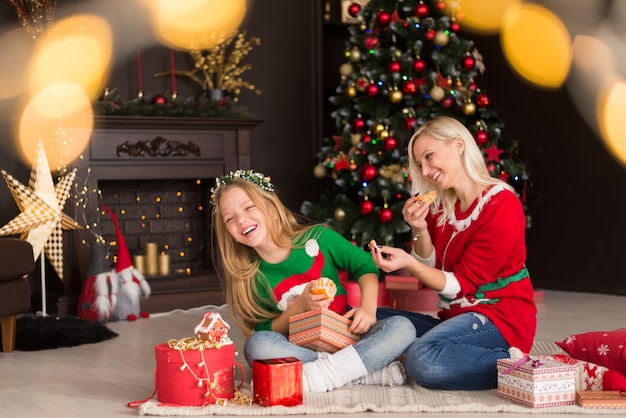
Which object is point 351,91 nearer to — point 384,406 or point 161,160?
point 161,160

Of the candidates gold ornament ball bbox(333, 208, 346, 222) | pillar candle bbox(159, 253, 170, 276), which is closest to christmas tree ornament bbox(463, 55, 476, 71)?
gold ornament ball bbox(333, 208, 346, 222)

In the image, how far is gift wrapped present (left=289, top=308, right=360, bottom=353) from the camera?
276cm

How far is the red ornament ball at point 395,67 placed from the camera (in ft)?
17.0

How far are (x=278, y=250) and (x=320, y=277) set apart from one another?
6.9 inches

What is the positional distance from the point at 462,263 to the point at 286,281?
0.59 m

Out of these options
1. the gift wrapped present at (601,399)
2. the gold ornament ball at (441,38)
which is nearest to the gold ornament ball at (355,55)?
the gold ornament ball at (441,38)

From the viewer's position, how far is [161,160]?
5137 mm

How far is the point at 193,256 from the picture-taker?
557 centimetres

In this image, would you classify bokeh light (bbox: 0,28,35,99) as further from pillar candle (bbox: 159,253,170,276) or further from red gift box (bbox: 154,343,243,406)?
red gift box (bbox: 154,343,243,406)

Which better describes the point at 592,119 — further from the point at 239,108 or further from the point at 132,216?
the point at 132,216

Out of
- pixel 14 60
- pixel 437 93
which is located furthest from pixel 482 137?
pixel 14 60

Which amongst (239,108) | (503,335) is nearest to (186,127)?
(239,108)

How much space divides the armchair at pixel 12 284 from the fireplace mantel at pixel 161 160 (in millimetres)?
974

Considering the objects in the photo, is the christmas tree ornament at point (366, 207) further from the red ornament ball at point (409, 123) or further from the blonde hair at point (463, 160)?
the blonde hair at point (463, 160)
